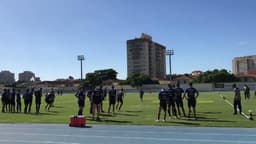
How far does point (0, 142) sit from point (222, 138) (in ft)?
22.9

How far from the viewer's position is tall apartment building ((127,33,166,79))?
177250mm

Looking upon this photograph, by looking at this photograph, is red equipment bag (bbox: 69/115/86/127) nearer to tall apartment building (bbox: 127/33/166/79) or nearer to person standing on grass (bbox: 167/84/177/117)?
person standing on grass (bbox: 167/84/177/117)

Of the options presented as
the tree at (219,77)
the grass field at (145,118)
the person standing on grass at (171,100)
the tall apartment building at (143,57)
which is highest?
the tall apartment building at (143,57)

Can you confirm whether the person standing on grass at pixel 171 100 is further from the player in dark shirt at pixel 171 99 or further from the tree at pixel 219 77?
the tree at pixel 219 77

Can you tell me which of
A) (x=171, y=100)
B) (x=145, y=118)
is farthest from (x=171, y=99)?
(x=145, y=118)

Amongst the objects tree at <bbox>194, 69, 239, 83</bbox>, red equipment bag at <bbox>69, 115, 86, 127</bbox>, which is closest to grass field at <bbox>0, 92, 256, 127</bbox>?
red equipment bag at <bbox>69, 115, 86, 127</bbox>

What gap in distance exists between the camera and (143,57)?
17650 centimetres

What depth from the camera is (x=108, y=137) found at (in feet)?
48.1

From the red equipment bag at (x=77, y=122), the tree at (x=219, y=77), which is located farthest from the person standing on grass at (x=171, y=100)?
the tree at (x=219, y=77)

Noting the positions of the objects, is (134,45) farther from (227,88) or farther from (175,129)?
(175,129)

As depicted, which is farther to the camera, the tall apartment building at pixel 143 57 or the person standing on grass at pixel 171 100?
the tall apartment building at pixel 143 57

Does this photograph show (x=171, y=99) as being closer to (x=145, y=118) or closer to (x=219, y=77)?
(x=145, y=118)

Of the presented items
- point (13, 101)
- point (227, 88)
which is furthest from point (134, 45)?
point (13, 101)

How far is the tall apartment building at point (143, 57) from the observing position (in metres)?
177
